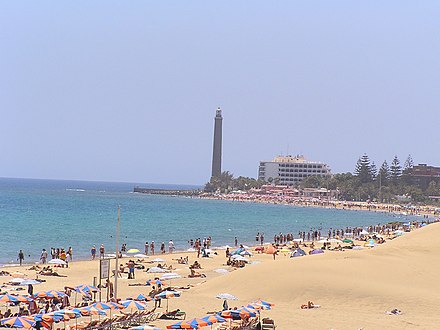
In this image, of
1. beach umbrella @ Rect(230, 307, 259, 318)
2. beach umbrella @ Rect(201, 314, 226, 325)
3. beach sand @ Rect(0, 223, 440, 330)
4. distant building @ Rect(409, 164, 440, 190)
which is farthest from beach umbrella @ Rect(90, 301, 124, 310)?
distant building @ Rect(409, 164, 440, 190)

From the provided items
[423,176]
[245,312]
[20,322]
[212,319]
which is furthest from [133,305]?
[423,176]

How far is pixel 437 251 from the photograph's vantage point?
1261 inches

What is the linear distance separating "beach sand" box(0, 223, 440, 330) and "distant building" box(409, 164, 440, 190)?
141502 mm

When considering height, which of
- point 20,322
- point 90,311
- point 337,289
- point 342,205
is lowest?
point 20,322

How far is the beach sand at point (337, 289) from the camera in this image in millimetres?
21984

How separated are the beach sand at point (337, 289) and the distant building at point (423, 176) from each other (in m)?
142

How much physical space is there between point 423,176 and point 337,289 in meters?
150

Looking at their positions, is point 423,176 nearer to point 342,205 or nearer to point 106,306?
point 342,205

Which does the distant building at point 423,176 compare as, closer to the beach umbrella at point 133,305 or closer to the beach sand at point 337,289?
the beach sand at point 337,289

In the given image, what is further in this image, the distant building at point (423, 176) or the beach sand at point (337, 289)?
the distant building at point (423, 176)

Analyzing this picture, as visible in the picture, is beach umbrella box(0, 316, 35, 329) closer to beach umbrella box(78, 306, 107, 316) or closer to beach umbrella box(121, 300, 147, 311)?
beach umbrella box(78, 306, 107, 316)

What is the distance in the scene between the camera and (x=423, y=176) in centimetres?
16950

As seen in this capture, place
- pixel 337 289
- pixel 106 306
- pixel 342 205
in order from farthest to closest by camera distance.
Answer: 1. pixel 342 205
2. pixel 337 289
3. pixel 106 306

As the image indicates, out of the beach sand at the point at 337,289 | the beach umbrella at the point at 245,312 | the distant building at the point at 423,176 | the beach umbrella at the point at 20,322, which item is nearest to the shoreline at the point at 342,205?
the distant building at the point at 423,176
